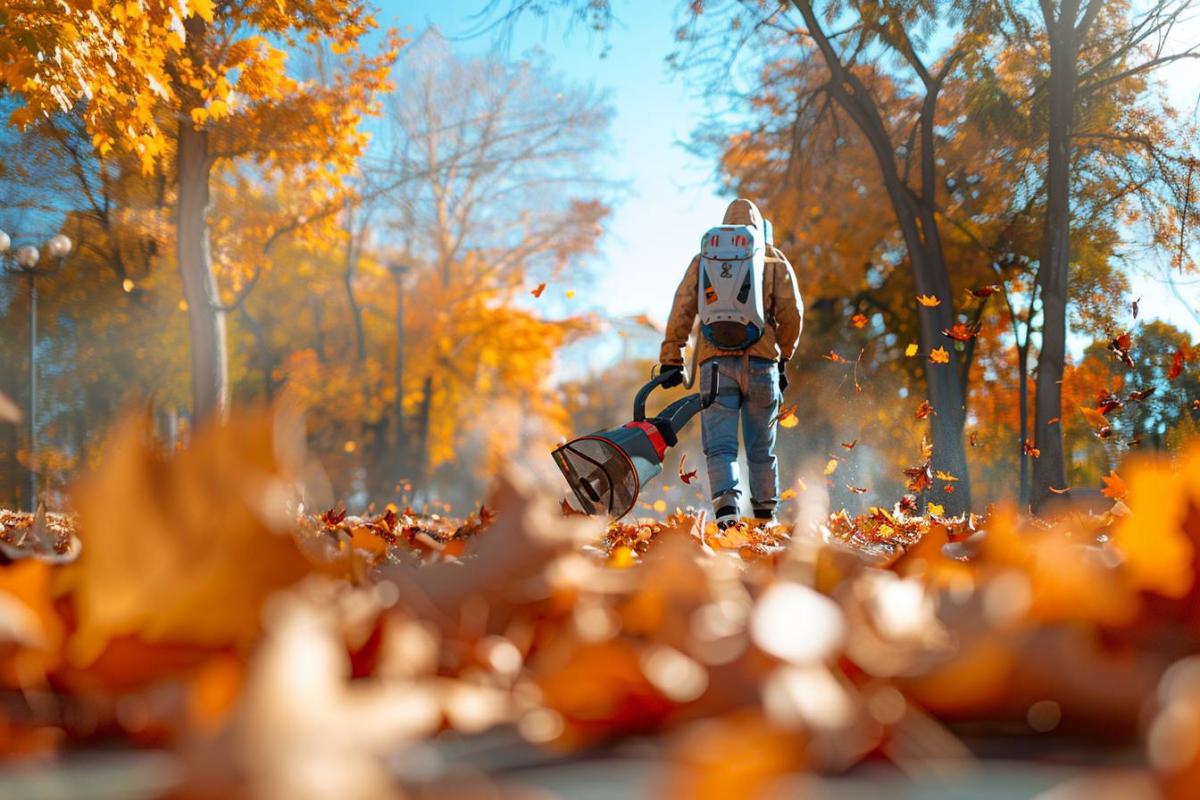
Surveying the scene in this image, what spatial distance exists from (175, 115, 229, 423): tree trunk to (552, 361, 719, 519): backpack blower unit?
7375mm

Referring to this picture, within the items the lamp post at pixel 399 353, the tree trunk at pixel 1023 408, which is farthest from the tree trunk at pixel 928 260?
the lamp post at pixel 399 353

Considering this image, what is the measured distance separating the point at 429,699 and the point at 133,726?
0.58ft

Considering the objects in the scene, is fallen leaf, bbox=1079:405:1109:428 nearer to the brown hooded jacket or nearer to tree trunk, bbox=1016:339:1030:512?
the brown hooded jacket

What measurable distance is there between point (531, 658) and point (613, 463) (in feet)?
12.9

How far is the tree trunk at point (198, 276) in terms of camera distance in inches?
423

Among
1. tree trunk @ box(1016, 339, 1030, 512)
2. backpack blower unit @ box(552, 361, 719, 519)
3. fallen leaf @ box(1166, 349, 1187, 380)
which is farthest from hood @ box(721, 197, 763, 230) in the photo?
tree trunk @ box(1016, 339, 1030, 512)

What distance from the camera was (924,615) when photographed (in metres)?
0.60

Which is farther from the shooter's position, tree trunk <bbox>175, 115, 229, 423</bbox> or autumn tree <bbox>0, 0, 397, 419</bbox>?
tree trunk <bbox>175, 115, 229, 423</bbox>

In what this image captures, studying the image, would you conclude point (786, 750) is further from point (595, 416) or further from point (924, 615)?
point (595, 416)

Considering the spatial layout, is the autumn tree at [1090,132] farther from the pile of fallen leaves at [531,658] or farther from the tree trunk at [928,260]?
the pile of fallen leaves at [531,658]

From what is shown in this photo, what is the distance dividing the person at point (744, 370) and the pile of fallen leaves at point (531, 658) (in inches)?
192

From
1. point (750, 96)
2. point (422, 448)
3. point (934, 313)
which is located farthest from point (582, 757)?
point (422, 448)

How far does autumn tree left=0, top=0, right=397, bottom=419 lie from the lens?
19.0 ft

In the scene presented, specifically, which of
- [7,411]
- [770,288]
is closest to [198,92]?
[770,288]
